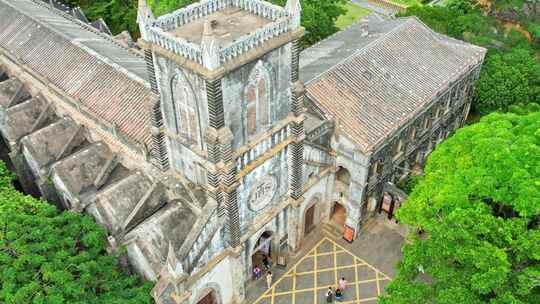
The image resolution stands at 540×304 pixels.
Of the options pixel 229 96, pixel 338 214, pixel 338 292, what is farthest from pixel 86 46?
pixel 338 292

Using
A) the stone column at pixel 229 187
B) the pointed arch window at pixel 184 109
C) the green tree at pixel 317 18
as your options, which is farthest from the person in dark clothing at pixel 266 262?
the green tree at pixel 317 18

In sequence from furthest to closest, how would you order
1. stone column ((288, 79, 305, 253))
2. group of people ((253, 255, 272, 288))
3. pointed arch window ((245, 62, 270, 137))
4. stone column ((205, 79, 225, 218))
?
group of people ((253, 255, 272, 288)) → stone column ((288, 79, 305, 253)) → pointed arch window ((245, 62, 270, 137)) → stone column ((205, 79, 225, 218))

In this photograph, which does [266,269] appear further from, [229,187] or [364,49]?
[364,49]

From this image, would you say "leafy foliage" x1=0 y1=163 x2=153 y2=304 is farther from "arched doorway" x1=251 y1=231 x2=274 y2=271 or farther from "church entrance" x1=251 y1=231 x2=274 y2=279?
"arched doorway" x1=251 y1=231 x2=274 y2=271

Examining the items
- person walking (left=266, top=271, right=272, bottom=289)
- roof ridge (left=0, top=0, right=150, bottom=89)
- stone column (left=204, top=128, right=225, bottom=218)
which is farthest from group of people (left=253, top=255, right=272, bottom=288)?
roof ridge (left=0, top=0, right=150, bottom=89)

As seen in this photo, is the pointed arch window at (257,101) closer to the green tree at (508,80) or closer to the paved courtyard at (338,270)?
the paved courtyard at (338,270)

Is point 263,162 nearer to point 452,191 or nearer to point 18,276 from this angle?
point 452,191

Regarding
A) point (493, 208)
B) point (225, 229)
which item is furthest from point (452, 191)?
point (225, 229)
